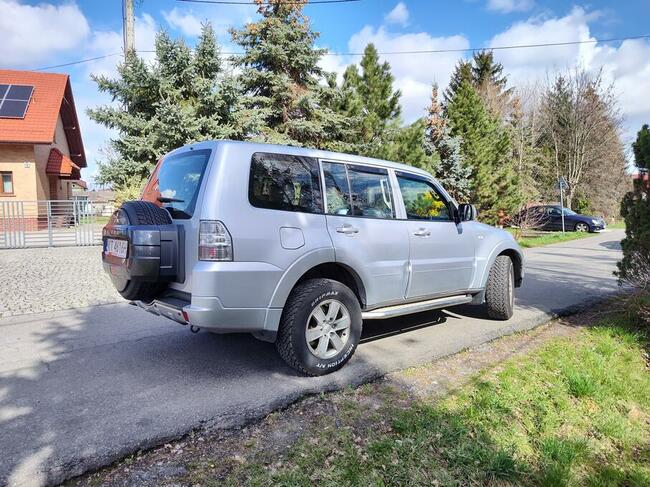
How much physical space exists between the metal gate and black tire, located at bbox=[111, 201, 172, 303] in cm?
1096

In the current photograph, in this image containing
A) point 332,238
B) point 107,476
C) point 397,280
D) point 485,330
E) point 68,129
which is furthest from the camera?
point 68,129

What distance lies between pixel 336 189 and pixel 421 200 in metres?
1.25

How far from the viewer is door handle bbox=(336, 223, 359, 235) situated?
3.83 meters

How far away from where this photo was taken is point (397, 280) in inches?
169

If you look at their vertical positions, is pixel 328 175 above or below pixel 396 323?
above

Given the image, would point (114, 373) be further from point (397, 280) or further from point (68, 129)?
point (68, 129)

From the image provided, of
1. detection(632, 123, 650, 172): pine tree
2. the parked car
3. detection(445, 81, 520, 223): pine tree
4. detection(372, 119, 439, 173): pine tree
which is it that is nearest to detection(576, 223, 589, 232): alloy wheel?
the parked car

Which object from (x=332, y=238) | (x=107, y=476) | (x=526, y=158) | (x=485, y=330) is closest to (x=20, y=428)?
(x=107, y=476)

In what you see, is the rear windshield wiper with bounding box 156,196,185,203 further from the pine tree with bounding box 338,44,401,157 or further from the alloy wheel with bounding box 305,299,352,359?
the pine tree with bounding box 338,44,401,157

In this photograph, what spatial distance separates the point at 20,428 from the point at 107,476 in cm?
88

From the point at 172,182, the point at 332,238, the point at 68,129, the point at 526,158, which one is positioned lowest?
the point at 332,238

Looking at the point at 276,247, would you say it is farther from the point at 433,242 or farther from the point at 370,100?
the point at 370,100

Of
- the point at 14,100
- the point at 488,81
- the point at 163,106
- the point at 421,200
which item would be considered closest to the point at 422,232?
the point at 421,200

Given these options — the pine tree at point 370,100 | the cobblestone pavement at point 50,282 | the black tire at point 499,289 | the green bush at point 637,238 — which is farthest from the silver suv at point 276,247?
the pine tree at point 370,100
